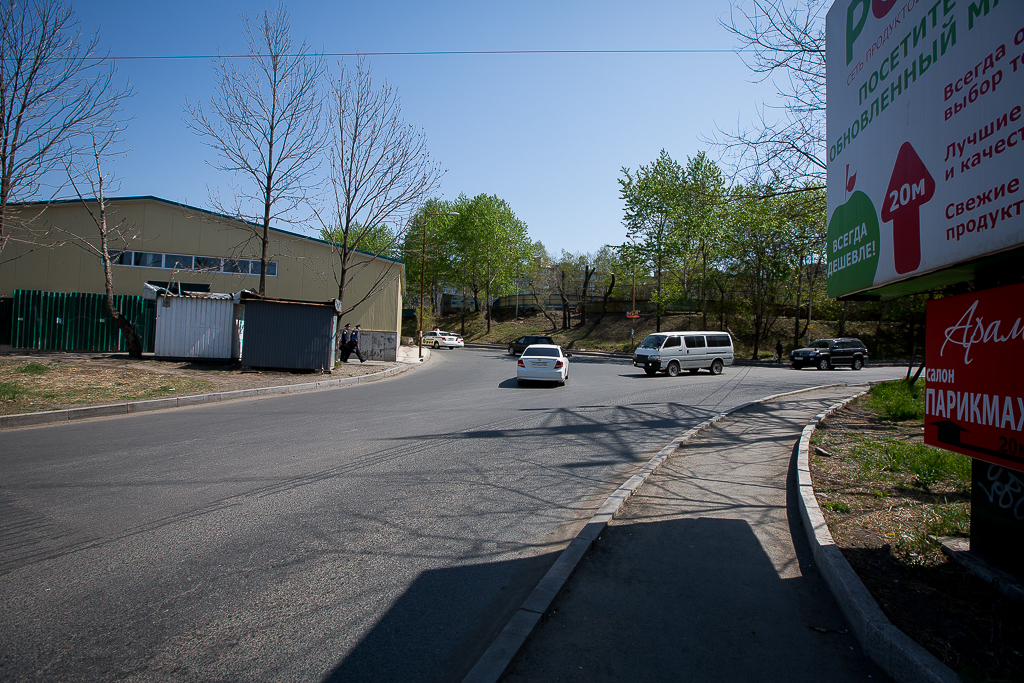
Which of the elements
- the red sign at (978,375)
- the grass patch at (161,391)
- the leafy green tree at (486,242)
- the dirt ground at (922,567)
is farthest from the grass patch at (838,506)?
the leafy green tree at (486,242)

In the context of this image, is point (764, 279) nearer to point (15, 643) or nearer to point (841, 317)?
point (841, 317)

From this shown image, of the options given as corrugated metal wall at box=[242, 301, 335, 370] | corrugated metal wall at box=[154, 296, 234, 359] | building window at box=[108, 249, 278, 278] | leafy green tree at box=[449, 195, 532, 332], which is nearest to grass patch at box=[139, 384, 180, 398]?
corrugated metal wall at box=[242, 301, 335, 370]

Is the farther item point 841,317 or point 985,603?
point 841,317

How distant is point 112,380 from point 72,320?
1114cm

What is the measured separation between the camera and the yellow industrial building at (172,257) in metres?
26.4

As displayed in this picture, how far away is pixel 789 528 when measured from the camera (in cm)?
506

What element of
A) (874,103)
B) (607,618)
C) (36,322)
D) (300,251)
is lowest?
(607,618)

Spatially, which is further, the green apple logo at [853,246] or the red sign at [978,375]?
the green apple logo at [853,246]

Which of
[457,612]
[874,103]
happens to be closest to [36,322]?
[457,612]

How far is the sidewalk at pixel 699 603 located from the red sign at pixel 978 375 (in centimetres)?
138

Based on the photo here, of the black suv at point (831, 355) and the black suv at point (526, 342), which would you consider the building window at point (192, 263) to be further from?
the black suv at point (831, 355)

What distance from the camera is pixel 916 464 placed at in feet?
21.3

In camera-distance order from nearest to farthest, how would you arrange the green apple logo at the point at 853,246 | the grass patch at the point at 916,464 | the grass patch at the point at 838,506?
the green apple logo at the point at 853,246
the grass patch at the point at 838,506
the grass patch at the point at 916,464

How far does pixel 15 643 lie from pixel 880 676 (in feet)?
15.2
